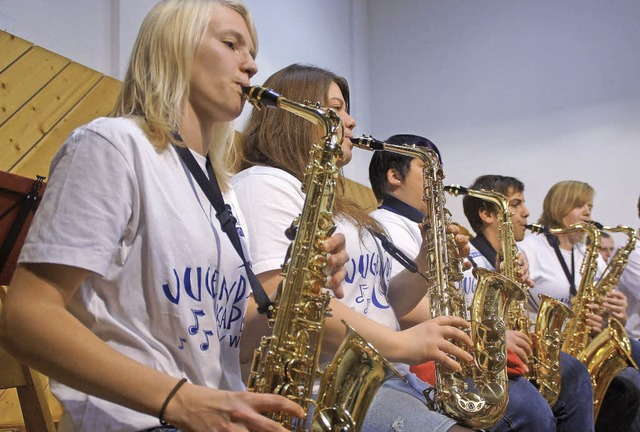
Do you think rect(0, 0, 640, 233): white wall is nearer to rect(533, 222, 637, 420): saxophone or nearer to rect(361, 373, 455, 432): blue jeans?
rect(533, 222, 637, 420): saxophone

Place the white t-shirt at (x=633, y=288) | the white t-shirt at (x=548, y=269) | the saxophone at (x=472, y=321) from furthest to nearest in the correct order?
the white t-shirt at (x=633, y=288) → the white t-shirt at (x=548, y=269) → the saxophone at (x=472, y=321)

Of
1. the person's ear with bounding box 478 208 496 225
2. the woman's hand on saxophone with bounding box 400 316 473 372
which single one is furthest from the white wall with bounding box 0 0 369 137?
the woman's hand on saxophone with bounding box 400 316 473 372

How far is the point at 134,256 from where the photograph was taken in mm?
1509

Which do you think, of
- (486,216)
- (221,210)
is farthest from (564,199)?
(221,210)

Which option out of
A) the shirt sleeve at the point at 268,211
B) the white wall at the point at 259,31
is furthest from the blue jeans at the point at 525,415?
the white wall at the point at 259,31

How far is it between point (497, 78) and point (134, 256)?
686cm

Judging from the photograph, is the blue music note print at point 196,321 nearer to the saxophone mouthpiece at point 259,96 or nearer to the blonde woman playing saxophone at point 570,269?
the saxophone mouthpiece at point 259,96

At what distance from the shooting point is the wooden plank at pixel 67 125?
3806 millimetres

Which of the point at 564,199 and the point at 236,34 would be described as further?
the point at 564,199

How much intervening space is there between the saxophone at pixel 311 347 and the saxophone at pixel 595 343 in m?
2.39

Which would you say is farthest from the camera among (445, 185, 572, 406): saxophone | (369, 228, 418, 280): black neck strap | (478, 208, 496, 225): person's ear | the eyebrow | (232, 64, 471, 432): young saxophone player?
(478, 208, 496, 225): person's ear

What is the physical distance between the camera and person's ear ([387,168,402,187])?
3381 mm

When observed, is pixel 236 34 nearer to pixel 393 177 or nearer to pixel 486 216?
pixel 393 177

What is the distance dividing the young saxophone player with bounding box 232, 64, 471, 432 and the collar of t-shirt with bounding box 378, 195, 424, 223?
0.63 meters
